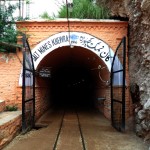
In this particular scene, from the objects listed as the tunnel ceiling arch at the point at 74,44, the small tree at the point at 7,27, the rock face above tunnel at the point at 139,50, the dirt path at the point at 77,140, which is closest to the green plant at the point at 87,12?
the rock face above tunnel at the point at 139,50

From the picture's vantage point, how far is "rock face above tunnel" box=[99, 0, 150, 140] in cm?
767

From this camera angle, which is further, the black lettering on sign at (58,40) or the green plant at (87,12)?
the green plant at (87,12)

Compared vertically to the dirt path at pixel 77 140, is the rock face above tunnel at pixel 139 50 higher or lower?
higher

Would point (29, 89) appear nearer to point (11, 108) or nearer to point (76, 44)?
point (11, 108)

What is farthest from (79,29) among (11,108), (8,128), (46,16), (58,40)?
(8,128)

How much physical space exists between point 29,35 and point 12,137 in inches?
151

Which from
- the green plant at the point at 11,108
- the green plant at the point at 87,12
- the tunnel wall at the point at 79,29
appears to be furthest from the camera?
the green plant at the point at 87,12

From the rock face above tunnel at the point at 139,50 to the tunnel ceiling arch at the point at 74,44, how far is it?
2.65 feet

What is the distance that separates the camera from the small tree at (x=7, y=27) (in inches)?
375

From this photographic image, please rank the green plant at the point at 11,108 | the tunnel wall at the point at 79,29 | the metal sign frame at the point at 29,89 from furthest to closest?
1. the tunnel wall at the point at 79,29
2. the green plant at the point at 11,108
3. the metal sign frame at the point at 29,89

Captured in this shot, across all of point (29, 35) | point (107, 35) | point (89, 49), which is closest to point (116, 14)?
point (107, 35)

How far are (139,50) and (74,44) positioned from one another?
7.79 feet

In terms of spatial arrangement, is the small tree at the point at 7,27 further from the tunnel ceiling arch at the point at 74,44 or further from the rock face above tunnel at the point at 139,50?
the rock face above tunnel at the point at 139,50

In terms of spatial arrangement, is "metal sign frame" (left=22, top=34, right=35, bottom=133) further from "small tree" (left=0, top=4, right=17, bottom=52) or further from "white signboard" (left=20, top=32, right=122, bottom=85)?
"small tree" (left=0, top=4, right=17, bottom=52)
